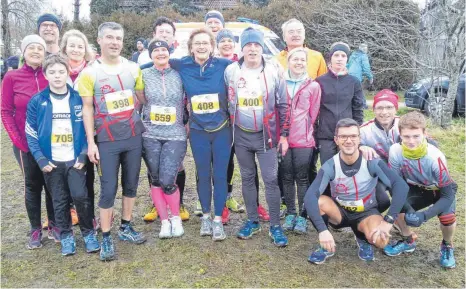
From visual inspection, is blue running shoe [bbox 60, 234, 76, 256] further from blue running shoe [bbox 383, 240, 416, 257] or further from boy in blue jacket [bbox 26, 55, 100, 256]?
blue running shoe [bbox 383, 240, 416, 257]

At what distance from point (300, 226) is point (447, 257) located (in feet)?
4.30

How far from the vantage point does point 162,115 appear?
12.9 ft

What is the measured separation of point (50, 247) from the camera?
13.1 ft

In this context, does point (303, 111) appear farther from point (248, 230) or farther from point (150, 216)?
point (150, 216)

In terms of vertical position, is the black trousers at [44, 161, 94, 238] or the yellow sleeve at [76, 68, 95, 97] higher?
the yellow sleeve at [76, 68, 95, 97]

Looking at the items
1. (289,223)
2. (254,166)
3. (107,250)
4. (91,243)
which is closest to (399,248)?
(289,223)

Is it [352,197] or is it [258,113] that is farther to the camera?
[258,113]

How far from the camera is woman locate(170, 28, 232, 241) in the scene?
12.8 ft

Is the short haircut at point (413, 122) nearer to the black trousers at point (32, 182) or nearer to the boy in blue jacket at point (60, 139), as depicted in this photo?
the boy in blue jacket at point (60, 139)

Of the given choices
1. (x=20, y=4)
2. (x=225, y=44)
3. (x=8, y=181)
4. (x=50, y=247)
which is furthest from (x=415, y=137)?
(x=20, y=4)

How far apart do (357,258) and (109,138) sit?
239 centimetres

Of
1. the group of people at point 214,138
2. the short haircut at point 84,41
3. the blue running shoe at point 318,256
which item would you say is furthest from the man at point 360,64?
the short haircut at point 84,41

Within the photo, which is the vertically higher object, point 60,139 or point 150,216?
point 60,139

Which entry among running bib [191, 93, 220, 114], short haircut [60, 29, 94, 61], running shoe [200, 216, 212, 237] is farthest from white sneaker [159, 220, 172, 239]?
short haircut [60, 29, 94, 61]
